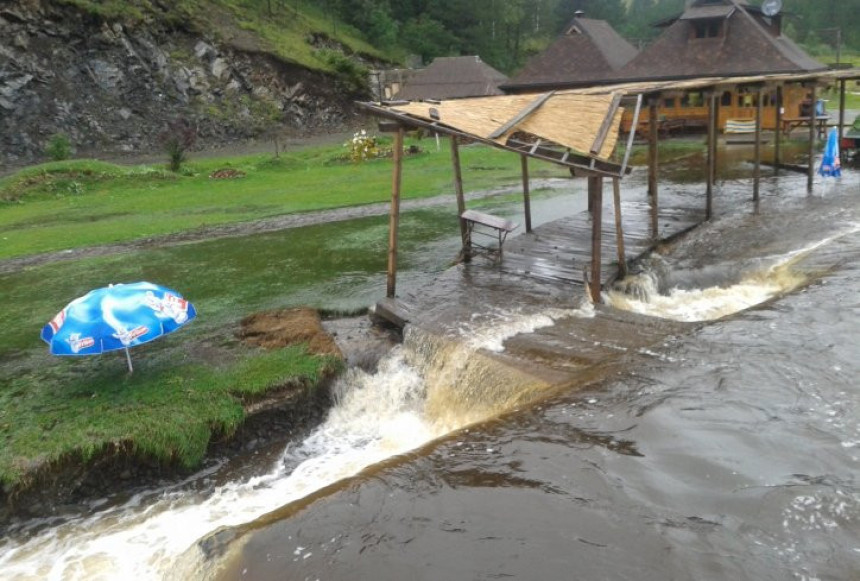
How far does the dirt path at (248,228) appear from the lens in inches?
635

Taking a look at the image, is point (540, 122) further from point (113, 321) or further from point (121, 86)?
point (121, 86)

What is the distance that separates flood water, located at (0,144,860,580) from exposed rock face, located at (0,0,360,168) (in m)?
31.9

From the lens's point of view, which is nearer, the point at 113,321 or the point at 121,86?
the point at 113,321

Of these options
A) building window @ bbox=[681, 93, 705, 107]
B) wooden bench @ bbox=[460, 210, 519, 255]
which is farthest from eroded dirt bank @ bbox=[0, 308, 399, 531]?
building window @ bbox=[681, 93, 705, 107]

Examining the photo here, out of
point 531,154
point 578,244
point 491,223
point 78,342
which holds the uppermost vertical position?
point 531,154

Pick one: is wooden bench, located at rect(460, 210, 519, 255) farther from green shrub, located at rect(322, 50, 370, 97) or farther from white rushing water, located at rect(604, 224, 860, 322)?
green shrub, located at rect(322, 50, 370, 97)

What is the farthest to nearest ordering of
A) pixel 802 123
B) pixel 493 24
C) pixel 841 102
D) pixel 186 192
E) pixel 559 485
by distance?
pixel 493 24, pixel 802 123, pixel 186 192, pixel 841 102, pixel 559 485

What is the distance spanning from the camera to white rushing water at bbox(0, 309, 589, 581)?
20.9 feet

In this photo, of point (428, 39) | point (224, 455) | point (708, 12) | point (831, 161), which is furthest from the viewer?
point (428, 39)

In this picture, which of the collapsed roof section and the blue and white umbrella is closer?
the blue and white umbrella

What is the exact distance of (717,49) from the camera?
32.7 meters

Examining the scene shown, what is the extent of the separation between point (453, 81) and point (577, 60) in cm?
796

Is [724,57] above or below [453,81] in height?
below

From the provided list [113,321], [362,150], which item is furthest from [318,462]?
[362,150]
